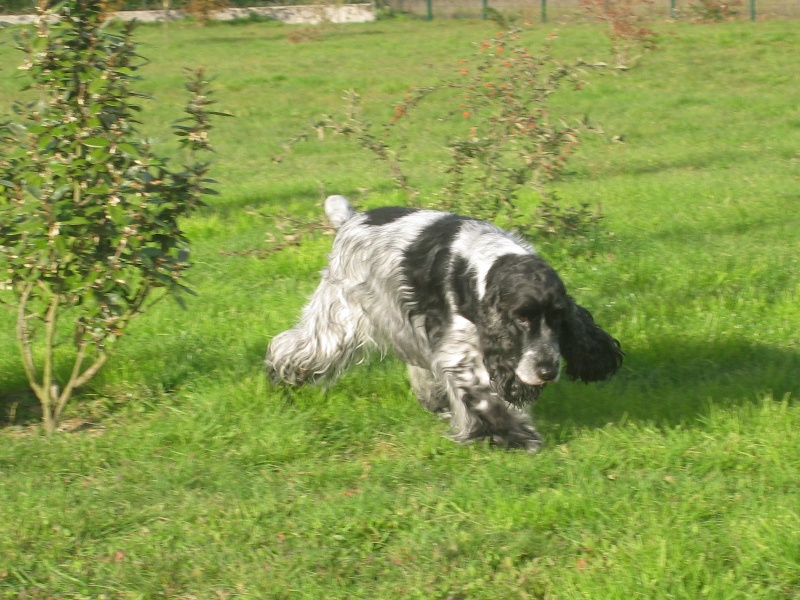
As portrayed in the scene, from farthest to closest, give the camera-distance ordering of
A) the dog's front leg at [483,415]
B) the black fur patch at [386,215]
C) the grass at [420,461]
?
the black fur patch at [386,215], the dog's front leg at [483,415], the grass at [420,461]

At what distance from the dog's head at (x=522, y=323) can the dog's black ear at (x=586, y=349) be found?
16 centimetres

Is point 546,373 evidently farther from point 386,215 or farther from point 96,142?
point 96,142

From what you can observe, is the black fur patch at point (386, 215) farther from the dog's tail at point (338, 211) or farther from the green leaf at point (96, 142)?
the green leaf at point (96, 142)

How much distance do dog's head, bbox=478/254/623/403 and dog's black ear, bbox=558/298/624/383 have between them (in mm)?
156

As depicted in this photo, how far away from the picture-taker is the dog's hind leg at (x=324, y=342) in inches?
227

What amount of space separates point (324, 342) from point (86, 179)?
58.7 inches

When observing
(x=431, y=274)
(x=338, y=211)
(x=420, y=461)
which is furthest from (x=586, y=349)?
(x=338, y=211)

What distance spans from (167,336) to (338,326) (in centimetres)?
149

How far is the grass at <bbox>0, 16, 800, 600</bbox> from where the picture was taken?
161 inches

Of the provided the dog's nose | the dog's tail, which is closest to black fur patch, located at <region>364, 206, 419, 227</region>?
the dog's tail

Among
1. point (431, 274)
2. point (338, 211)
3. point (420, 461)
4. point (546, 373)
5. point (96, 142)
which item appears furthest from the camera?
point (338, 211)

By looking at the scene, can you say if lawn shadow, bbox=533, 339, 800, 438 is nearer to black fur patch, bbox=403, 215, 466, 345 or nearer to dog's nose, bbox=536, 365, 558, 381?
dog's nose, bbox=536, 365, 558, 381

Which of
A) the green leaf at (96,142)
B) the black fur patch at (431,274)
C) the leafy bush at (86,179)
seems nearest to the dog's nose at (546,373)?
the black fur patch at (431,274)

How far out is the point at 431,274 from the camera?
527 centimetres
